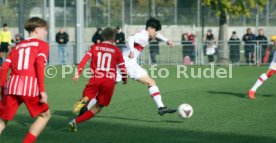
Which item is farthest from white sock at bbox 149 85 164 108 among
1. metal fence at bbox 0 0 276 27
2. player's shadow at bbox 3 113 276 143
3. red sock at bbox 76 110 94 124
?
metal fence at bbox 0 0 276 27

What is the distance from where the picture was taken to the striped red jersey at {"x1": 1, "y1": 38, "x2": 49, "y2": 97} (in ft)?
30.3

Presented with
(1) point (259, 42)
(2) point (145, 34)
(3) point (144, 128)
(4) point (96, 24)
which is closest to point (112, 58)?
(3) point (144, 128)

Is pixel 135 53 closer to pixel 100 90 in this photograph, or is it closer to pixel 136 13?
pixel 100 90

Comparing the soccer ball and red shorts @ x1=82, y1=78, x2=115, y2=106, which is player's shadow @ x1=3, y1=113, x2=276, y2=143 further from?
red shorts @ x1=82, y1=78, x2=115, y2=106

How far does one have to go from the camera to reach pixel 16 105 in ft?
30.7

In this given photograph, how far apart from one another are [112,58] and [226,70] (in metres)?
17.7

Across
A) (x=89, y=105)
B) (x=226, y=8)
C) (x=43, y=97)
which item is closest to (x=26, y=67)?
(x=43, y=97)

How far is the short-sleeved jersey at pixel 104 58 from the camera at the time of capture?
1212 cm

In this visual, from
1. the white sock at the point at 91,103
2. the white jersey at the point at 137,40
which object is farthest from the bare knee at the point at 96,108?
the white jersey at the point at 137,40

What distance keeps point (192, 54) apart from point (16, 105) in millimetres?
24043

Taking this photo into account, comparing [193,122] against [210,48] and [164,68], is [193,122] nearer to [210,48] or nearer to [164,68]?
[164,68]

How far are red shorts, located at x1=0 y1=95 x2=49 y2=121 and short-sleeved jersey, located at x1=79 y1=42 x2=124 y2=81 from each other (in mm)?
2821

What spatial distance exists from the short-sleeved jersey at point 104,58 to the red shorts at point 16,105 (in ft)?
9.26

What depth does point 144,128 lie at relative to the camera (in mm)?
12367
